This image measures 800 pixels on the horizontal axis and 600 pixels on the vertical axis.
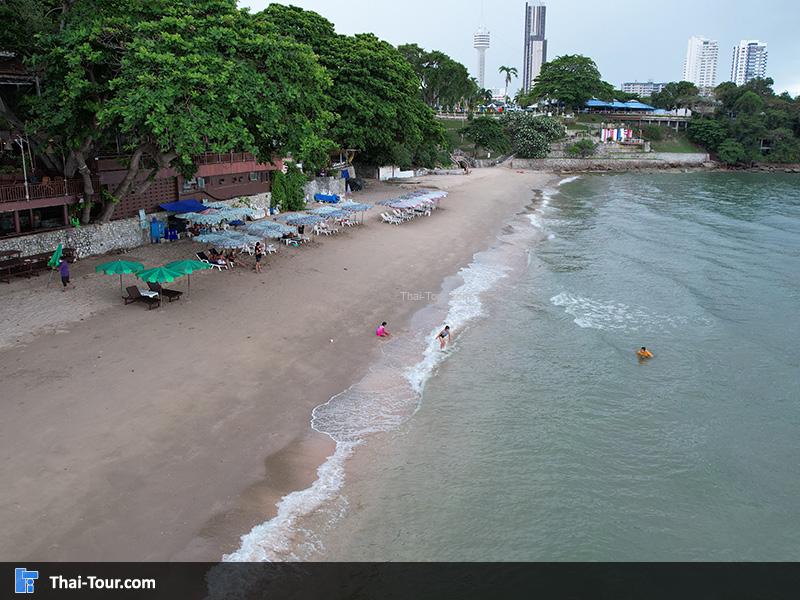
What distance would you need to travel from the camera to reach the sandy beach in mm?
11414

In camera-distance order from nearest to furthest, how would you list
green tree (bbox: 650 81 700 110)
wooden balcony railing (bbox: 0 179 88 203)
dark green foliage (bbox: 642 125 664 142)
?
1. wooden balcony railing (bbox: 0 179 88 203)
2. dark green foliage (bbox: 642 125 664 142)
3. green tree (bbox: 650 81 700 110)

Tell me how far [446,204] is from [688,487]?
39.7m

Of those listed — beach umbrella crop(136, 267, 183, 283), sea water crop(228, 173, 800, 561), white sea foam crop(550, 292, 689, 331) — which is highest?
beach umbrella crop(136, 267, 183, 283)

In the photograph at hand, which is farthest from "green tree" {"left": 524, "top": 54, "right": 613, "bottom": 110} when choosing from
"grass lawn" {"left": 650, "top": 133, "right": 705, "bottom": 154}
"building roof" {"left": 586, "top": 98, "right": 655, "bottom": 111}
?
"grass lawn" {"left": 650, "top": 133, "right": 705, "bottom": 154}

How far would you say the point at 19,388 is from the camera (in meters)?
15.6

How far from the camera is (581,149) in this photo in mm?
103875

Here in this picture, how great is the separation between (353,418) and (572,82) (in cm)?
11703

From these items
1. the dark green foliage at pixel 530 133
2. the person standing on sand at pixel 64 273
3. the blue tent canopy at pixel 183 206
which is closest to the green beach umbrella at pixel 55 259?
the person standing on sand at pixel 64 273

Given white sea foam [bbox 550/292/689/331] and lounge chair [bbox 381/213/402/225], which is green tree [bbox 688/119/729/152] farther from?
white sea foam [bbox 550/292/689/331]

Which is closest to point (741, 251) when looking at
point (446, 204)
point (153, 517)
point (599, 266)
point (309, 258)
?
point (599, 266)

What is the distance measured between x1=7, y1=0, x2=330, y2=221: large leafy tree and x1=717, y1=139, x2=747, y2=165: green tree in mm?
103663
